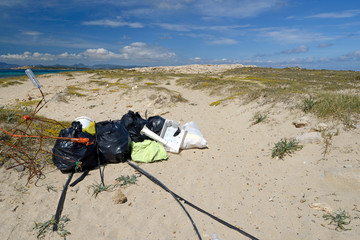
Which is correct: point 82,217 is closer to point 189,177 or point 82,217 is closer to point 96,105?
point 189,177

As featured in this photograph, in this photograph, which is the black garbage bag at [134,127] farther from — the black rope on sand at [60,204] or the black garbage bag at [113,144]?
the black rope on sand at [60,204]

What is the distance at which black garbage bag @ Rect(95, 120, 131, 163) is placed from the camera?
3.73 meters

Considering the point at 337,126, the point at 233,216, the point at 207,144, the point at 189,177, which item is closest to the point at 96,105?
the point at 207,144

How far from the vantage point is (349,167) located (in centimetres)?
317

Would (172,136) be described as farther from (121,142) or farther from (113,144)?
(113,144)

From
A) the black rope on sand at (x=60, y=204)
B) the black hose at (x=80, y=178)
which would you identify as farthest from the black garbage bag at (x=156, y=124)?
the black rope on sand at (x=60, y=204)

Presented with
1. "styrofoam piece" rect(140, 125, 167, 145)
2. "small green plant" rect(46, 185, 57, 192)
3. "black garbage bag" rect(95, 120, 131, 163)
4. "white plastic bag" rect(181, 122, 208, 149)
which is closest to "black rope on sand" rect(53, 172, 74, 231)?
"small green plant" rect(46, 185, 57, 192)

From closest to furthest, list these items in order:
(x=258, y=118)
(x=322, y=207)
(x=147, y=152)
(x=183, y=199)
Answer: (x=322, y=207)
(x=183, y=199)
(x=147, y=152)
(x=258, y=118)

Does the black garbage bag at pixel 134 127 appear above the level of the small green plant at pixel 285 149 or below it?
above

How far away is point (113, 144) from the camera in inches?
148

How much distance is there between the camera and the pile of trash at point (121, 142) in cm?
335

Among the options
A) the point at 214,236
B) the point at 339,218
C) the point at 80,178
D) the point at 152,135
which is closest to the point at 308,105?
the point at 339,218

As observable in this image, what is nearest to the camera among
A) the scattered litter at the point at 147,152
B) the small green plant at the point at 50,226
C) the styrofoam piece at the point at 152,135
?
the small green plant at the point at 50,226

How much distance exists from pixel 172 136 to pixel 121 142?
4.12 feet
